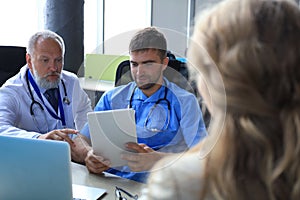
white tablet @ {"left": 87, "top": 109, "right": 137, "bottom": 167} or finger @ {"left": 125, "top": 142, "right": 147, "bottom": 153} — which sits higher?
white tablet @ {"left": 87, "top": 109, "right": 137, "bottom": 167}

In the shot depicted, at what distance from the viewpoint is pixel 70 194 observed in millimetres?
1157

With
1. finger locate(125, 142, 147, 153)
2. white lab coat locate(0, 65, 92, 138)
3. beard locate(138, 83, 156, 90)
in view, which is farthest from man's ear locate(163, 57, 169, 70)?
white lab coat locate(0, 65, 92, 138)

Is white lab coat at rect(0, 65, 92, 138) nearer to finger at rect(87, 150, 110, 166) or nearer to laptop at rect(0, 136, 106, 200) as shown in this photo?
finger at rect(87, 150, 110, 166)

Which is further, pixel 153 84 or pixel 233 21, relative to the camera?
pixel 153 84

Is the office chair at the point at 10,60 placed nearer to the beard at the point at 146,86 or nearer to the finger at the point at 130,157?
the beard at the point at 146,86

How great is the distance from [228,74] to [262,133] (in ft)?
0.37

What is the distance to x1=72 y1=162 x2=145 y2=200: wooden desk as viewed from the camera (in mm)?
1426

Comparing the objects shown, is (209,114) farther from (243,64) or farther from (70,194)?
(70,194)

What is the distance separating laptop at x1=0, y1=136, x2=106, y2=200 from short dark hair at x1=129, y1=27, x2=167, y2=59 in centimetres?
45

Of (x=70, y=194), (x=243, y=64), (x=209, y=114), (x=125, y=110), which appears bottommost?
(x=70, y=194)

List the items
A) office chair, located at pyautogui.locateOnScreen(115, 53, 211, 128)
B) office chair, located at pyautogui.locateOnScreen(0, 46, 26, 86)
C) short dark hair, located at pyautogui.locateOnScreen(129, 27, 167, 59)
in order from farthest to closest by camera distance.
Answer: office chair, located at pyautogui.locateOnScreen(0, 46, 26, 86) → short dark hair, located at pyautogui.locateOnScreen(129, 27, 167, 59) → office chair, located at pyautogui.locateOnScreen(115, 53, 211, 128)

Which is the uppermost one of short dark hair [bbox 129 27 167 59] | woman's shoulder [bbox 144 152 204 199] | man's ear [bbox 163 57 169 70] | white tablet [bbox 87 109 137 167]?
short dark hair [bbox 129 27 167 59]

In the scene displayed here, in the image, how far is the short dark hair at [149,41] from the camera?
4.35ft

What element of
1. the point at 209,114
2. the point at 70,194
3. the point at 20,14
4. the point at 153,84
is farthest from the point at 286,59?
the point at 20,14
